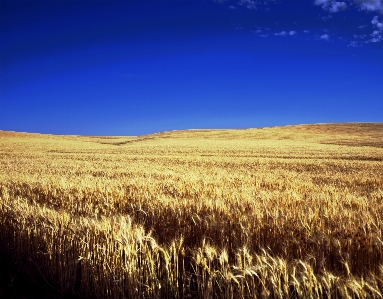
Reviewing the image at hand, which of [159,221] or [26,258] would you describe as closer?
[26,258]

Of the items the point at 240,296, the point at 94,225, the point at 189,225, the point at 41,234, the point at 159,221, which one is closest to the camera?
the point at 240,296

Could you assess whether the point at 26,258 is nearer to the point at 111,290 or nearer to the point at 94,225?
the point at 94,225

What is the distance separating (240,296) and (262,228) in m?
1.79

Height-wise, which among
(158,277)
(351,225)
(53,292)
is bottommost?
(53,292)

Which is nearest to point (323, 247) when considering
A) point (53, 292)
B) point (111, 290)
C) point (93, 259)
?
point (111, 290)

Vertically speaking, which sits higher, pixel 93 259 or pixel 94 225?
A: pixel 94 225

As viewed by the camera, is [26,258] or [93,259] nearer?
[93,259]

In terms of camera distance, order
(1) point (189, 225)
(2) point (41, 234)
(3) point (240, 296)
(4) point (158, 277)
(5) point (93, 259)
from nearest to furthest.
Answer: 1. (3) point (240, 296)
2. (4) point (158, 277)
3. (5) point (93, 259)
4. (2) point (41, 234)
5. (1) point (189, 225)

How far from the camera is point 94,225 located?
12.4 feet

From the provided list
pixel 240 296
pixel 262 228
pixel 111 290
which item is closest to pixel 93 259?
pixel 111 290

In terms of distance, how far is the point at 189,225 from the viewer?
454 cm

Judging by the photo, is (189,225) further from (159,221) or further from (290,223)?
(290,223)

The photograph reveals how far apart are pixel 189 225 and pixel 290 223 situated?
4.85ft

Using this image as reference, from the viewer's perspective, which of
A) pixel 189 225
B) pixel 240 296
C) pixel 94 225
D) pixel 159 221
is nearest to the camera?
pixel 240 296
